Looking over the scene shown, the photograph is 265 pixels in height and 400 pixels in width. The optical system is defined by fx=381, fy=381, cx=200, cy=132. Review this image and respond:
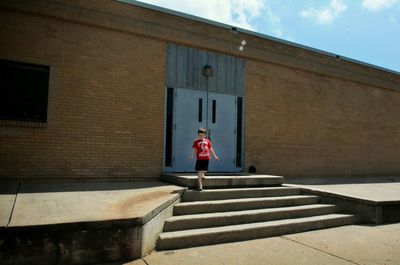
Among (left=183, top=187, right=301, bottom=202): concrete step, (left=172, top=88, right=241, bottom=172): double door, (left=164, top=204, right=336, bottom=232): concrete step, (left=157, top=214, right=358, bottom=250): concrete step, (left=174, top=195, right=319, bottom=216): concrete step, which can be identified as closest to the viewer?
(left=157, top=214, right=358, bottom=250): concrete step

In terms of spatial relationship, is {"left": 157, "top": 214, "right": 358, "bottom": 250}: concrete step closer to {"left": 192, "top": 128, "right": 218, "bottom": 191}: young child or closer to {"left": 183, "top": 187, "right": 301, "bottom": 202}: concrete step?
{"left": 183, "top": 187, "right": 301, "bottom": 202}: concrete step

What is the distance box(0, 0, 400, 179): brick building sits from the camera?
859 centimetres

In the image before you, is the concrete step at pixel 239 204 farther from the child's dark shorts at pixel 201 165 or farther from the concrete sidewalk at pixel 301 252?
the concrete sidewalk at pixel 301 252

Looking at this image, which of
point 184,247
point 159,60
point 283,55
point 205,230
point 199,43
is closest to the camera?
point 184,247

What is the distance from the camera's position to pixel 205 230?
21.7 ft

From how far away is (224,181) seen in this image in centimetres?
873

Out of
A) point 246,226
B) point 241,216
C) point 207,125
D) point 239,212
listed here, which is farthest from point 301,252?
point 207,125

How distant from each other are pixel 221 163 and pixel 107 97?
3861 mm

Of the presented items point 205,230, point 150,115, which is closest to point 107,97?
point 150,115

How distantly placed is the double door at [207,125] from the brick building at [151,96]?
3cm

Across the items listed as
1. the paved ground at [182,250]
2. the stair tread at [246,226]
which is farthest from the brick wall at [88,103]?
the stair tread at [246,226]

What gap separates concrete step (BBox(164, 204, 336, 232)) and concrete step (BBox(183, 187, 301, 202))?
0.61 meters

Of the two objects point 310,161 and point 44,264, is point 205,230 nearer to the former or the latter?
point 44,264

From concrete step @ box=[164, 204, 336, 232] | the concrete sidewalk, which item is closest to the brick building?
concrete step @ box=[164, 204, 336, 232]
